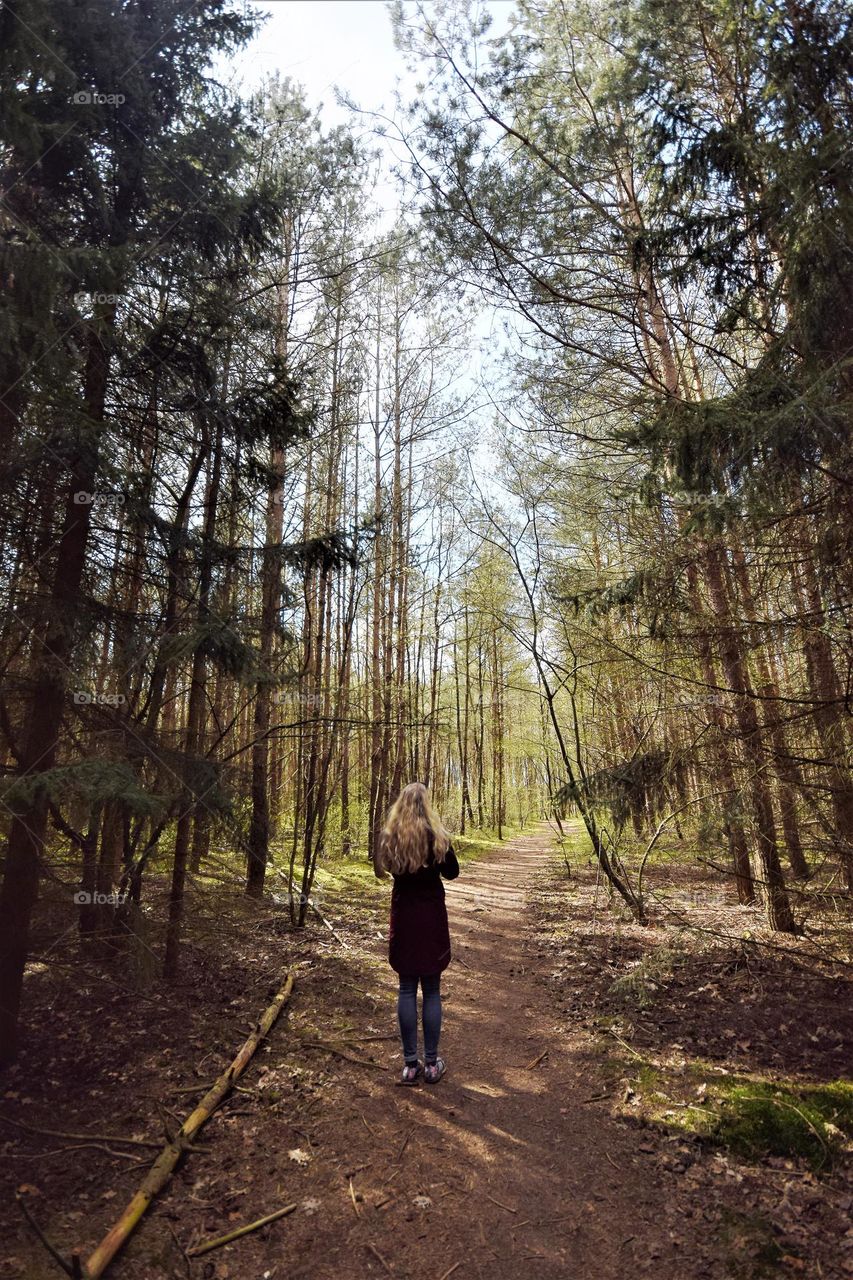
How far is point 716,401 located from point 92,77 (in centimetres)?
588

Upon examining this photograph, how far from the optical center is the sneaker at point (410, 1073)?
15.2 ft

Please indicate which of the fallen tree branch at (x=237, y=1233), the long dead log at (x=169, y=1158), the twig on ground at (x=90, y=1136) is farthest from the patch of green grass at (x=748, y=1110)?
the twig on ground at (x=90, y=1136)

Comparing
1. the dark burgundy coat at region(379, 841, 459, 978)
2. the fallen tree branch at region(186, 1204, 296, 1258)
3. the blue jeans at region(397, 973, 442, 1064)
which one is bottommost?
the fallen tree branch at region(186, 1204, 296, 1258)

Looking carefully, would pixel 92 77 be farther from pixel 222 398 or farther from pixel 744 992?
pixel 744 992

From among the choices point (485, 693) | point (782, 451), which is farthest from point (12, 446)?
point (485, 693)

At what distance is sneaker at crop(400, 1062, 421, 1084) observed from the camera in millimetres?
4641

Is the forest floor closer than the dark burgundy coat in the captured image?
Yes

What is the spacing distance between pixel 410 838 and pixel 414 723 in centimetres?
176

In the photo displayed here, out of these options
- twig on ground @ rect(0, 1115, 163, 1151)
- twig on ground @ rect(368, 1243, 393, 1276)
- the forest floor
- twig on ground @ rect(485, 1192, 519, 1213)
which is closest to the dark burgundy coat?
the forest floor

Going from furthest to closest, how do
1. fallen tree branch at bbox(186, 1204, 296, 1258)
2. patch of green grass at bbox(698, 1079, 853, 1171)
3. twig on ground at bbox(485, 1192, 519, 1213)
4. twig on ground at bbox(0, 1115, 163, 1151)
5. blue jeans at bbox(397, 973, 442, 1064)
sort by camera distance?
blue jeans at bbox(397, 973, 442, 1064)
twig on ground at bbox(0, 1115, 163, 1151)
patch of green grass at bbox(698, 1079, 853, 1171)
twig on ground at bbox(485, 1192, 519, 1213)
fallen tree branch at bbox(186, 1204, 296, 1258)

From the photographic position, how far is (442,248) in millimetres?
6832

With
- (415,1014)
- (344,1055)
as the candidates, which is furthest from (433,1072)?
(344,1055)

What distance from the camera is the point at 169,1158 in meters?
3.62

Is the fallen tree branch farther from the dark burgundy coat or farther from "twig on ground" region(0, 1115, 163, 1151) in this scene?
the dark burgundy coat
